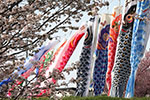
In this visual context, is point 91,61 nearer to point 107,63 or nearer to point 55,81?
point 107,63

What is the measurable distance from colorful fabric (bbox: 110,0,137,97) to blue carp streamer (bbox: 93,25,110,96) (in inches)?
47.5

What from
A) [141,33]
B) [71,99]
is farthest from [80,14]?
[141,33]

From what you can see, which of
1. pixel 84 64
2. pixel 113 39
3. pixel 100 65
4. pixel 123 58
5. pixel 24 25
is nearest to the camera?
pixel 24 25

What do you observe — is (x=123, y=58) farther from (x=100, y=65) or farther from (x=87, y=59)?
(x=87, y=59)

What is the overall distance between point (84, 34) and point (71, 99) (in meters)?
3.40

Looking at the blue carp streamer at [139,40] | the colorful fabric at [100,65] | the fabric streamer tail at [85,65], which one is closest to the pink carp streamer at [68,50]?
the fabric streamer tail at [85,65]

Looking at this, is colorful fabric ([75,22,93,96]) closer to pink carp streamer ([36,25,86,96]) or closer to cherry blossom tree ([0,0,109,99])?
pink carp streamer ([36,25,86,96])

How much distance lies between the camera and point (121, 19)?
36.0ft

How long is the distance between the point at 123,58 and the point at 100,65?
1480 mm

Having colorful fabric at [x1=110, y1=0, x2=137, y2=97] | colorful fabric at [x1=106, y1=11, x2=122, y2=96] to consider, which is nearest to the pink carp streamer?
colorful fabric at [x1=106, y1=11, x2=122, y2=96]

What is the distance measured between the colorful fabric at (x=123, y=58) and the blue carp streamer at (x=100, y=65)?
121 cm

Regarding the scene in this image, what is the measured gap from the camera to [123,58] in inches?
390

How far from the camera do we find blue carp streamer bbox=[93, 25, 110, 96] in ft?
36.6

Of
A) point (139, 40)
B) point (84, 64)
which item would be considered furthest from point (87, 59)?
point (139, 40)
